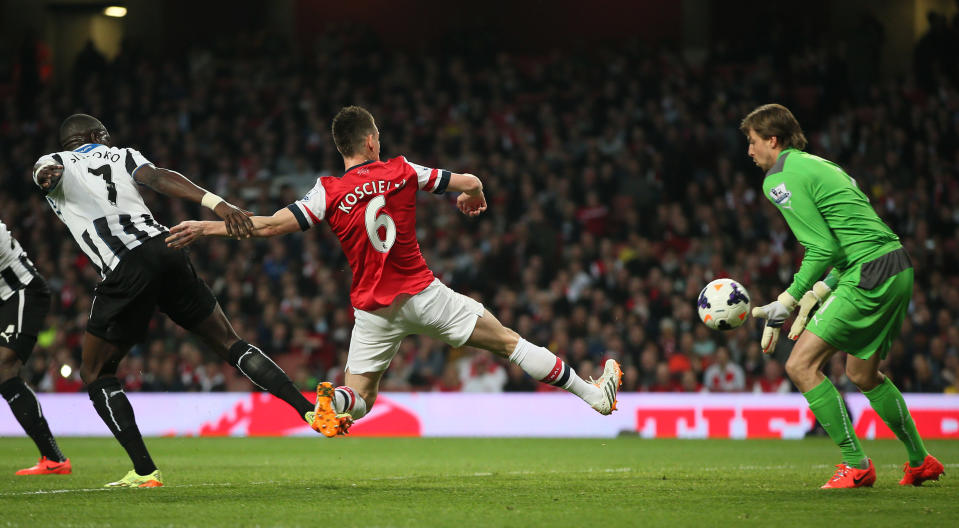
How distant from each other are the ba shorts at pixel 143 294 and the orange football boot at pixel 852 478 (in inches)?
157

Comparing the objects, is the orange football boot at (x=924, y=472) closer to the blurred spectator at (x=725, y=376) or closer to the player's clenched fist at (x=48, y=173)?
the player's clenched fist at (x=48, y=173)

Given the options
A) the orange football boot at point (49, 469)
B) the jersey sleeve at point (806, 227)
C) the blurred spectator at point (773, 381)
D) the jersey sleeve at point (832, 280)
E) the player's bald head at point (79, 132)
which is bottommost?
the orange football boot at point (49, 469)

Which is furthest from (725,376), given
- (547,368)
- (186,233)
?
(186,233)

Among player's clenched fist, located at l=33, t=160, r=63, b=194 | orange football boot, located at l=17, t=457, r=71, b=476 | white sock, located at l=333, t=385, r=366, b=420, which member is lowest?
orange football boot, located at l=17, t=457, r=71, b=476

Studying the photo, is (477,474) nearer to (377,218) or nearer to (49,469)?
(377,218)

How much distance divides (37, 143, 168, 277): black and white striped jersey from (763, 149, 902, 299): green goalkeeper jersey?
153 inches

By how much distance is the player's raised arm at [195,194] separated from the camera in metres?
6.26

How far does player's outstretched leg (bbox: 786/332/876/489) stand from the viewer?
648cm

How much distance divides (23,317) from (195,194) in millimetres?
2371

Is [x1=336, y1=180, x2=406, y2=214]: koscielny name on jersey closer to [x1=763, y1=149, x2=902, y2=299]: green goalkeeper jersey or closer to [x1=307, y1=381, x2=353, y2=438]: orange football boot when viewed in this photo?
[x1=307, y1=381, x2=353, y2=438]: orange football boot

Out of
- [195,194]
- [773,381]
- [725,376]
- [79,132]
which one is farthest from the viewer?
[725,376]

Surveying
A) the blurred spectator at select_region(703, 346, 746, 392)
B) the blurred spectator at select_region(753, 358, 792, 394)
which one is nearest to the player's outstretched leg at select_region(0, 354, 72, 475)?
the blurred spectator at select_region(703, 346, 746, 392)

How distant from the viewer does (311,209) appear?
6410mm

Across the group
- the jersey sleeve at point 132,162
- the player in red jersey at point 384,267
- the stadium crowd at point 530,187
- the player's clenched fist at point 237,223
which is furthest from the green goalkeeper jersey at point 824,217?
the stadium crowd at point 530,187
